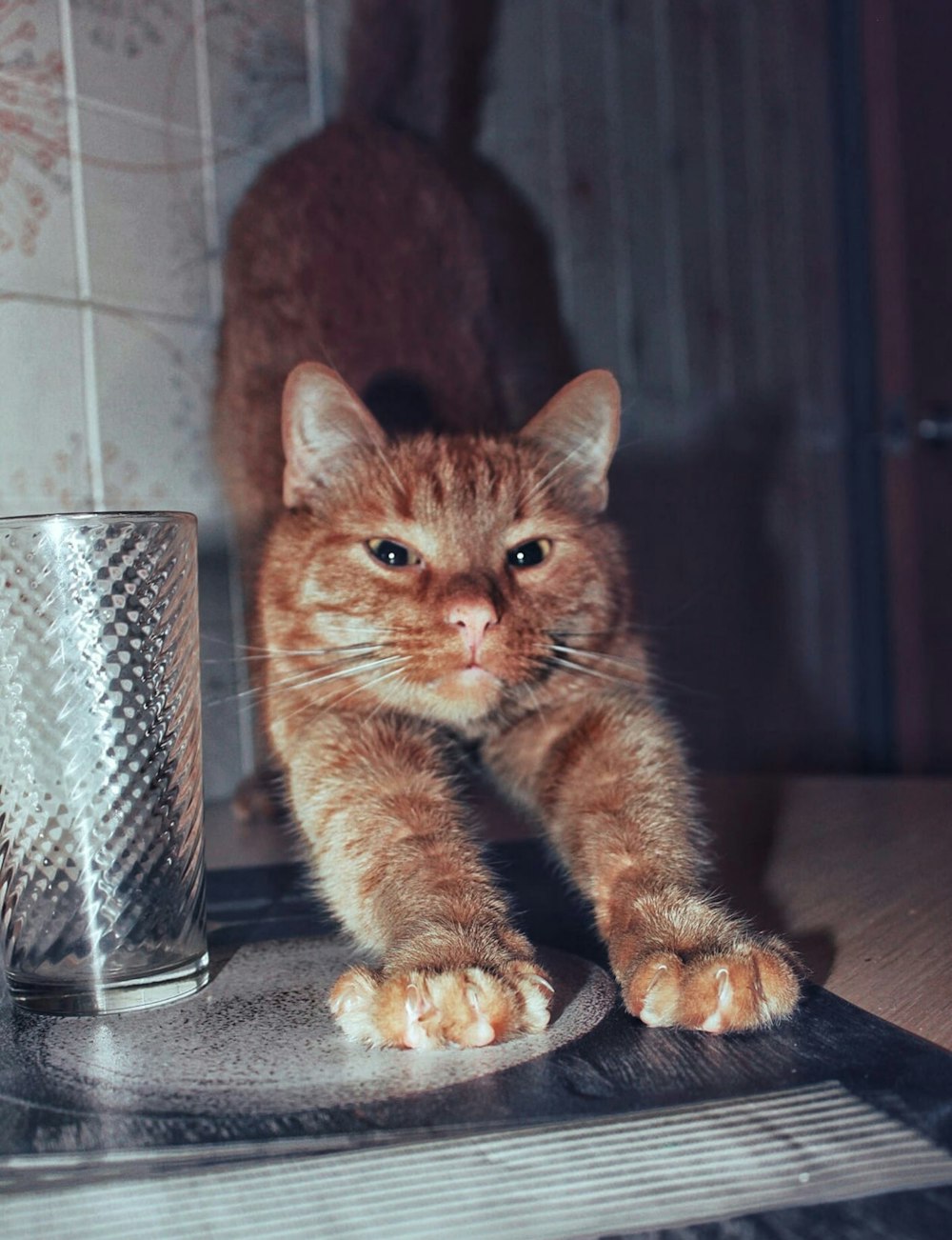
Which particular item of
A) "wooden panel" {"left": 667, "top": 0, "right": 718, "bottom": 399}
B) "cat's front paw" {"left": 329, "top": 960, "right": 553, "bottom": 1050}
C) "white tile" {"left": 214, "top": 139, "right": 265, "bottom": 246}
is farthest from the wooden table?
"wooden panel" {"left": 667, "top": 0, "right": 718, "bottom": 399}

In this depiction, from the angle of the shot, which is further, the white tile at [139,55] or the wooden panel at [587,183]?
the wooden panel at [587,183]

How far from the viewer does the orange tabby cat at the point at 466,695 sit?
78cm

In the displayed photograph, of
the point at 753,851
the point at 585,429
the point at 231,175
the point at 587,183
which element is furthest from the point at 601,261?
the point at 753,851

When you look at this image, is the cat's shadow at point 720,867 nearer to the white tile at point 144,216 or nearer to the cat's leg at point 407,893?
the cat's leg at point 407,893

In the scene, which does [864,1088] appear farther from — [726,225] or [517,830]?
[726,225]

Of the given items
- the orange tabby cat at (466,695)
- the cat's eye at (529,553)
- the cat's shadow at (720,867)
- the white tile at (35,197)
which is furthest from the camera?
the white tile at (35,197)

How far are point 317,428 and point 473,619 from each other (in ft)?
0.95

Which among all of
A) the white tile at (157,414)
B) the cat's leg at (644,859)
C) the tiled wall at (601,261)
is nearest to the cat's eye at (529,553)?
the cat's leg at (644,859)

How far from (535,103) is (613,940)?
1586mm

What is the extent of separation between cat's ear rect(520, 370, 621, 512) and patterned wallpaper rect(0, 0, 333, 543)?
49cm

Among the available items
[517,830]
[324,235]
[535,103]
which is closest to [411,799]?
[517,830]

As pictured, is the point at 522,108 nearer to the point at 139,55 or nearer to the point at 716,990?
the point at 139,55

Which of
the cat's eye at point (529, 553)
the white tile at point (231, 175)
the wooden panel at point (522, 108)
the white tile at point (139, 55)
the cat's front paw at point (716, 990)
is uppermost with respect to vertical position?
the wooden panel at point (522, 108)

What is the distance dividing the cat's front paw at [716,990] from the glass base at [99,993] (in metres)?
0.31
